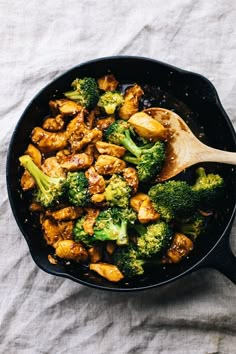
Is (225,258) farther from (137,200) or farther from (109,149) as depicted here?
(109,149)

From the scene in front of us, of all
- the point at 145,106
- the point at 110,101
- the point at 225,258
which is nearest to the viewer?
the point at 225,258

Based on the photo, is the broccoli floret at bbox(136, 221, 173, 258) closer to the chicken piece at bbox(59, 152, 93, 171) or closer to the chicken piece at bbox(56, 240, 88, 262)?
the chicken piece at bbox(56, 240, 88, 262)

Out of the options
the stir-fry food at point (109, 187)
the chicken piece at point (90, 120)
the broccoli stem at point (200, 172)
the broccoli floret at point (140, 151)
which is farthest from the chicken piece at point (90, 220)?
the broccoli stem at point (200, 172)

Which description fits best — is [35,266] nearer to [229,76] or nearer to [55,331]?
[55,331]

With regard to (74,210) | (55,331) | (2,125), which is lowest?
(55,331)

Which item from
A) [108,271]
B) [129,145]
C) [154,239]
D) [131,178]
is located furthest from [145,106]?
[108,271]

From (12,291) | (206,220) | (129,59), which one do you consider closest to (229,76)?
(129,59)
